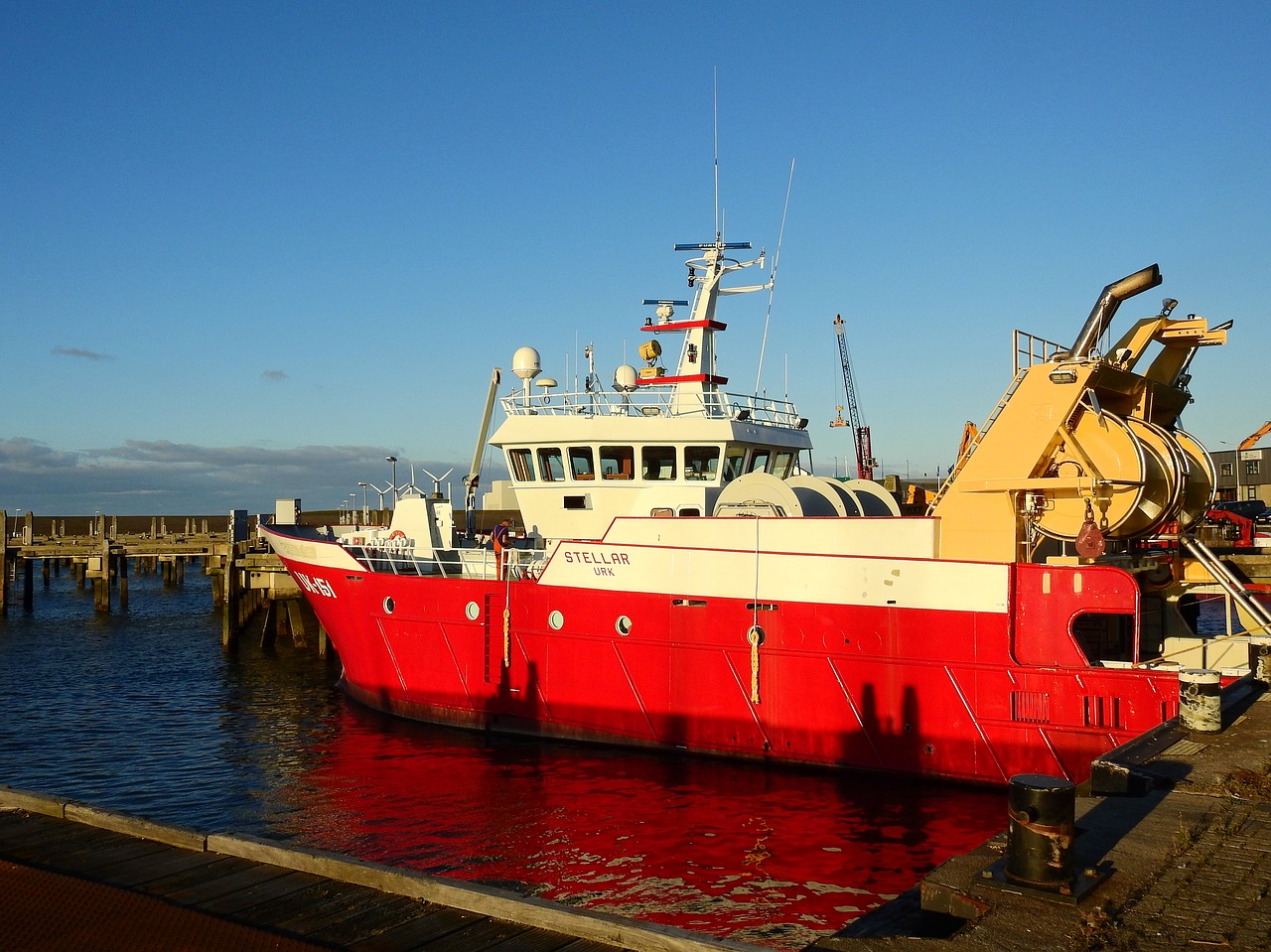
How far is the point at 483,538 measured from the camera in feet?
68.2

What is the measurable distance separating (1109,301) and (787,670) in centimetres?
781

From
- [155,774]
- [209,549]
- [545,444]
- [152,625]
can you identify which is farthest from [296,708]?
[209,549]

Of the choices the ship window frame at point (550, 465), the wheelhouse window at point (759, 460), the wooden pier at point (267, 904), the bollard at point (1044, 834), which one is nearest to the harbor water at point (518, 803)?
the wooden pier at point (267, 904)

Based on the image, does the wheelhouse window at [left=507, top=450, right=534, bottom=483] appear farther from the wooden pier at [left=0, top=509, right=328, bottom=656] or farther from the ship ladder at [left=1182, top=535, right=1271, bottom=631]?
the ship ladder at [left=1182, top=535, right=1271, bottom=631]

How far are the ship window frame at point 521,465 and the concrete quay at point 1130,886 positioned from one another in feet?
48.0

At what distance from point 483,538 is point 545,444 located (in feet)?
8.05

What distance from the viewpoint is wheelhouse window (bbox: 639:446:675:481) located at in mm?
20203

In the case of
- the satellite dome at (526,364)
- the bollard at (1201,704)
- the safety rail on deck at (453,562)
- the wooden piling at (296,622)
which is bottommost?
the wooden piling at (296,622)

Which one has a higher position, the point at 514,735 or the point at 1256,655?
the point at 1256,655

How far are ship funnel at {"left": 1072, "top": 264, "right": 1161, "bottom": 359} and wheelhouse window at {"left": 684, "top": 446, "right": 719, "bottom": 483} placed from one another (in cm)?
758

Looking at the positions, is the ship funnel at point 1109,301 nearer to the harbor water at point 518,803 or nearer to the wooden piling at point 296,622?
the harbor water at point 518,803

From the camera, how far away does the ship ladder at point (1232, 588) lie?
47.2 feet

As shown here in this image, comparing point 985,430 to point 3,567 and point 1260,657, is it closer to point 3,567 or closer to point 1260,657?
point 1260,657

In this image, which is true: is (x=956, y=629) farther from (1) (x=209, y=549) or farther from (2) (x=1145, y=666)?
(1) (x=209, y=549)
